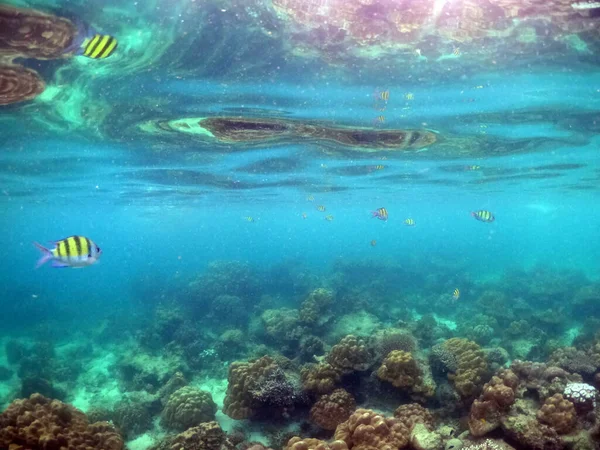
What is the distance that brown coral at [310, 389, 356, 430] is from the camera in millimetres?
8195

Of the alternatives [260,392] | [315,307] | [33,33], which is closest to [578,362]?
[260,392]

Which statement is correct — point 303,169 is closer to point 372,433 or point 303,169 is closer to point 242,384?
point 242,384

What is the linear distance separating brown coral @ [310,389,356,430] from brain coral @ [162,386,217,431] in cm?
276

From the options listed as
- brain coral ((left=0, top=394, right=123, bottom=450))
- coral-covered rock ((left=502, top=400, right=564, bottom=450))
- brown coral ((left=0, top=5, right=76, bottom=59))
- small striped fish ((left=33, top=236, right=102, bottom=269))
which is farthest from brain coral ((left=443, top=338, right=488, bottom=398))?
brown coral ((left=0, top=5, right=76, bottom=59))

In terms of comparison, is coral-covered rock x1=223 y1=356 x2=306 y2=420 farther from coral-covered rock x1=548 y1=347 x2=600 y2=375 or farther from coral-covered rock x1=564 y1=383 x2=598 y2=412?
coral-covered rock x1=548 y1=347 x2=600 y2=375

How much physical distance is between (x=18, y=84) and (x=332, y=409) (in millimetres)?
12922

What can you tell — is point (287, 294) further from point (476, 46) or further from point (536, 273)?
point (536, 273)

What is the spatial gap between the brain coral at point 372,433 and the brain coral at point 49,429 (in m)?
4.64

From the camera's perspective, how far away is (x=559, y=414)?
6836 mm

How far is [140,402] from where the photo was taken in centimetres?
1143

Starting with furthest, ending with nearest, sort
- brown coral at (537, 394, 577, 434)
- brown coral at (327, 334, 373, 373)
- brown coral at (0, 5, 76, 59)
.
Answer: brown coral at (327, 334, 373, 373), brown coral at (0, 5, 76, 59), brown coral at (537, 394, 577, 434)

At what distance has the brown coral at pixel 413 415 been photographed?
7.52 meters

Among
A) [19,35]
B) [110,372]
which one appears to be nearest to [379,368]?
[19,35]

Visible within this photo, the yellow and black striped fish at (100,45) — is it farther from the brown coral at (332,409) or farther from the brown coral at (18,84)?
the brown coral at (332,409)
